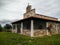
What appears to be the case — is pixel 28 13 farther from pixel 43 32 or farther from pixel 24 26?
pixel 43 32

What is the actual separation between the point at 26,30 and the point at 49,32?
179 inches

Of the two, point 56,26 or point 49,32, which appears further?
point 56,26

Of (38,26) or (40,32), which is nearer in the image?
(40,32)

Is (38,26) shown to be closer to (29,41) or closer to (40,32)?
(40,32)

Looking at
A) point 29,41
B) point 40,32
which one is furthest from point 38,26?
point 29,41

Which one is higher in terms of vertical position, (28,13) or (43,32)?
(28,13)

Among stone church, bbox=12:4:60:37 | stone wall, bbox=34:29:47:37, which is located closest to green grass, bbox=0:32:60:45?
stone wall, bbox=34:29:47:37

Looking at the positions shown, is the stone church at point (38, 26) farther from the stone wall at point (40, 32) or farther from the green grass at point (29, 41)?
the green grass at point (29, 41)

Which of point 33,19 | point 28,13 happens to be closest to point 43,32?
point 33,19

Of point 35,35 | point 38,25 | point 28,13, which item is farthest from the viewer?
point 28,13

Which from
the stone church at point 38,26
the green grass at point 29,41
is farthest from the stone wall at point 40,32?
the green grass at point 29,41

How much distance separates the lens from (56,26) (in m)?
26.6

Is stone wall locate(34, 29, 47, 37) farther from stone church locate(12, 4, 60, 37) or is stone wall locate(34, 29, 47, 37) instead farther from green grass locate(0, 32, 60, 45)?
green grass locate(0, 32, 60, 45)

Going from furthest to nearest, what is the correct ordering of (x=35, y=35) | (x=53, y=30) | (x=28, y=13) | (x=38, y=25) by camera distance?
(x=28, y=13), (x=53, y=30), (x=38, y=25), (x=35, y=35)
